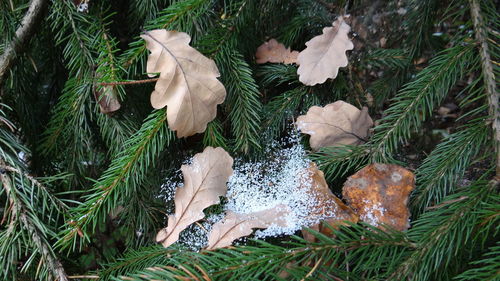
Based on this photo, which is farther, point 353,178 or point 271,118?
point 271,118

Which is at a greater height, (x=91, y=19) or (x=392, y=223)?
(x=91, y=19)

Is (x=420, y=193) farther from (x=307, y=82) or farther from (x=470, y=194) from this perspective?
(x=307, y=82)

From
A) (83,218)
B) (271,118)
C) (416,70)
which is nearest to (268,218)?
(271,118)

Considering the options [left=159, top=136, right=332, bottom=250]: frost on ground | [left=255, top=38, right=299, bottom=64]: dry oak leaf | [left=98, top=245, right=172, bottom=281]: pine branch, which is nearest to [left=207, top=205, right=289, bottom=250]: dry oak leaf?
[left=159, top=136, right=332, bottom=250]: frost on ground

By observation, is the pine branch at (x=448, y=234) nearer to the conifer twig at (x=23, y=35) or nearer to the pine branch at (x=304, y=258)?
the pine branch at (x=304, y=258)

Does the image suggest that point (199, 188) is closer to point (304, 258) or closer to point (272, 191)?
point (272, 191)

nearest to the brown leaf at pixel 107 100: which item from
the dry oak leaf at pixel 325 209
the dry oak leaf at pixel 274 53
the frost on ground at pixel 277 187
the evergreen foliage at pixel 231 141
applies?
the evergreen foliage at pixel 231 141
